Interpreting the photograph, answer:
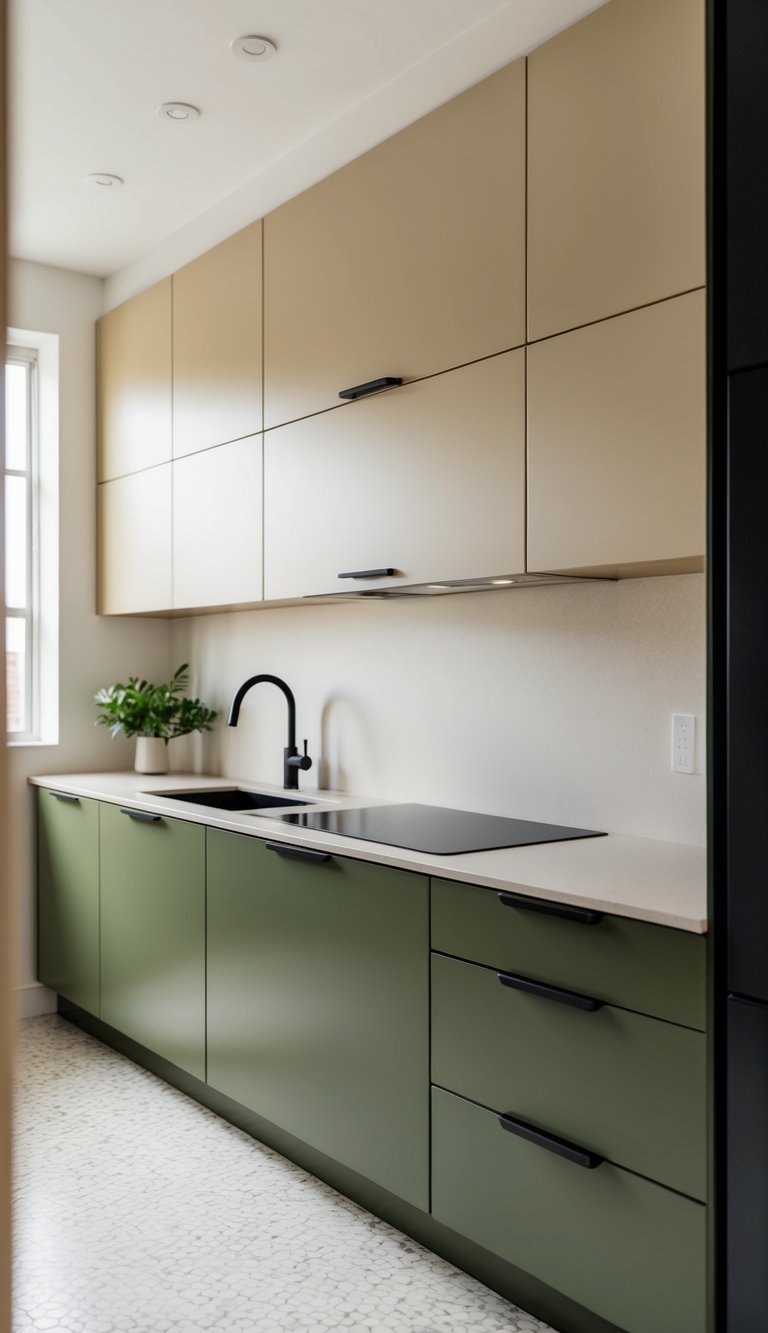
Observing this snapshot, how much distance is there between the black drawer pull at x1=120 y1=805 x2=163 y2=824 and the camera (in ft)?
9.97

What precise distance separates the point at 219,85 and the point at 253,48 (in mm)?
205

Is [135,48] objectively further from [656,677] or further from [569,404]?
[656,677]

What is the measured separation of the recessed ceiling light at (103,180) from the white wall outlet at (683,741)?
7.59 feet

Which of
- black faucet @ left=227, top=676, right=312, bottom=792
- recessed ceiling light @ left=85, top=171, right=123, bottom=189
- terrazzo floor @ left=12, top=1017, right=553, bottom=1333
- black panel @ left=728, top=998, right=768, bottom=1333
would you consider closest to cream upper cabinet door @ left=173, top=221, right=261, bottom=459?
recessed ceiling light @ left=85, top=171, right=123, bottom=189

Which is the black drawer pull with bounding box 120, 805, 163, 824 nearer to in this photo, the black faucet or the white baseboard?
the black faucet

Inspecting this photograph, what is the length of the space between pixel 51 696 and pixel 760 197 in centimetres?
311

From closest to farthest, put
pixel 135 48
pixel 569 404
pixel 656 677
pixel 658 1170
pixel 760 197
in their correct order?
pixel 760 197, pixel 658 1170, pixel 569 404, pixel 656 677, pixel 135 48

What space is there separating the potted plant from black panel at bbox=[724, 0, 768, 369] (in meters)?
2.58

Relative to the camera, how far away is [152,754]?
3836 mm

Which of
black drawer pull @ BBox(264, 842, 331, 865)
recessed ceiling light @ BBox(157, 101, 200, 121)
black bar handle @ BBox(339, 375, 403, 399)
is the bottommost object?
black drawer pull @ BBox(264, 842, 331, 865)

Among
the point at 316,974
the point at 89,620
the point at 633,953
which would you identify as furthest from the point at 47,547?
the point at 633,953

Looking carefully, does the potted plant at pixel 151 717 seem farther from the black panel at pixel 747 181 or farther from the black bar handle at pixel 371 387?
the black panel at pixel 747 181

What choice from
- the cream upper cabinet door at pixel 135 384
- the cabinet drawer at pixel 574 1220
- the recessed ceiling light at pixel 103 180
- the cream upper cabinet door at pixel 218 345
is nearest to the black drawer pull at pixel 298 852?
the cabinet drawer at pixel 574 1220

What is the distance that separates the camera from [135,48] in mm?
2547
